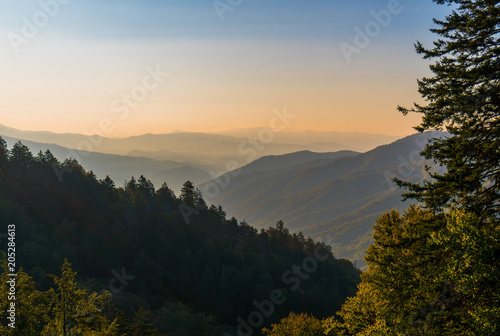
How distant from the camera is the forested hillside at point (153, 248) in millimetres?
70125

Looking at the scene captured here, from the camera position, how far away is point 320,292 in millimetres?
98250

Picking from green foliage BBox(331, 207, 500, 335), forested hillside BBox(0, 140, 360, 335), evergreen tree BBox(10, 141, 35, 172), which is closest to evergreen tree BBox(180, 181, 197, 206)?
forested hillside BBox(0, 140, 360, 335)

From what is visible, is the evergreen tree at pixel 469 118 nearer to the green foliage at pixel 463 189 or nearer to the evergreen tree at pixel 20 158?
the green foliage at pixel 463 189

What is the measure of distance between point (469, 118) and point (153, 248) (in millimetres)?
88583

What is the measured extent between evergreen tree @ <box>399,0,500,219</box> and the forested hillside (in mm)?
47727

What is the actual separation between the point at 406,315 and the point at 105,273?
238 ft

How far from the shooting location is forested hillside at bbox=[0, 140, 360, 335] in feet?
230

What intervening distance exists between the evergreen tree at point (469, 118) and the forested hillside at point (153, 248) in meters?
47.7

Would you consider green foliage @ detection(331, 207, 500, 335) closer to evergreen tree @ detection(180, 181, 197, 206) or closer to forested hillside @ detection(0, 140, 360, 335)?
forested hillside @ detection(0, 140, 360, 335)

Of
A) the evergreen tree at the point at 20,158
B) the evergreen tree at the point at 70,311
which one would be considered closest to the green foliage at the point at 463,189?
the evergreen tree at the point at 70,311

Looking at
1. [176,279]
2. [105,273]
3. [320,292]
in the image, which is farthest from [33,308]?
[320,292]

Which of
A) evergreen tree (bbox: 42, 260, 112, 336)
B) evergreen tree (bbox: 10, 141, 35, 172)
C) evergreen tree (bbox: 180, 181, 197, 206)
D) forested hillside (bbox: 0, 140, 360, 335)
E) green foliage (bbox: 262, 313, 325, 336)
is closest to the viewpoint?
evergreen tree (bbox: 42, 260, 112, 336)

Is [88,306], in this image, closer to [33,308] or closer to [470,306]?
[33,308]

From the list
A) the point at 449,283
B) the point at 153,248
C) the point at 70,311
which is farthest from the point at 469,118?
the point at 153,248
